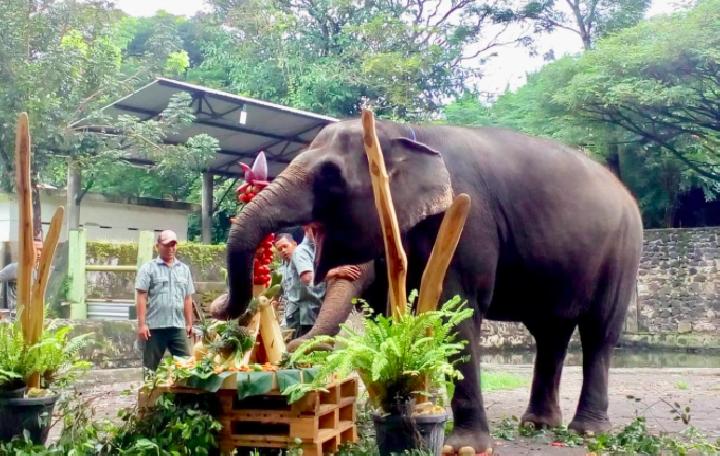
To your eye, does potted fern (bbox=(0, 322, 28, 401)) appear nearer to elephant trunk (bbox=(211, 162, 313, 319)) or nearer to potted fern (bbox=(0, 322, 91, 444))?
potted fern (bbox=(0, 322, 91, 444))

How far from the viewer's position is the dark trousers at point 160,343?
7332mm

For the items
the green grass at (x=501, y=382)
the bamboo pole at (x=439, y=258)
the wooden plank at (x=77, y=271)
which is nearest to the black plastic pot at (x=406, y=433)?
the bamboo pole at (x=439, y=258)

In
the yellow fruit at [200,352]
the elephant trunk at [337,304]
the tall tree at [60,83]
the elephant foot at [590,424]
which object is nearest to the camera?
the yellow fruit at [200,352]

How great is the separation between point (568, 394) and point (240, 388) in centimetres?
581

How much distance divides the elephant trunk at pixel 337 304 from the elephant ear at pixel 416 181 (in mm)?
556

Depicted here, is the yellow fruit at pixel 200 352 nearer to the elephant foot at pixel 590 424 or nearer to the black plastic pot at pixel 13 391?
the black plastic pot at pixel 13 391

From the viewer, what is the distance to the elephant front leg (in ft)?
14.4

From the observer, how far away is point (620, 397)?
8258 mm

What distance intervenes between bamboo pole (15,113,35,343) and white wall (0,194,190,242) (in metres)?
15.2

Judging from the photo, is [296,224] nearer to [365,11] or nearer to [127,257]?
[127,257]

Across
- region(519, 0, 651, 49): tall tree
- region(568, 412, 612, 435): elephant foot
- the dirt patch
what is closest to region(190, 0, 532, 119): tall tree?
region(519, 0, 651, 49): tall tree

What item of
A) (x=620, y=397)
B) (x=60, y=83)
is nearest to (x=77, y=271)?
(x=60, y=83)

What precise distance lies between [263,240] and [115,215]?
16.9m

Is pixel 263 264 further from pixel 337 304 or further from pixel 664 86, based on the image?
pixel 664 86
